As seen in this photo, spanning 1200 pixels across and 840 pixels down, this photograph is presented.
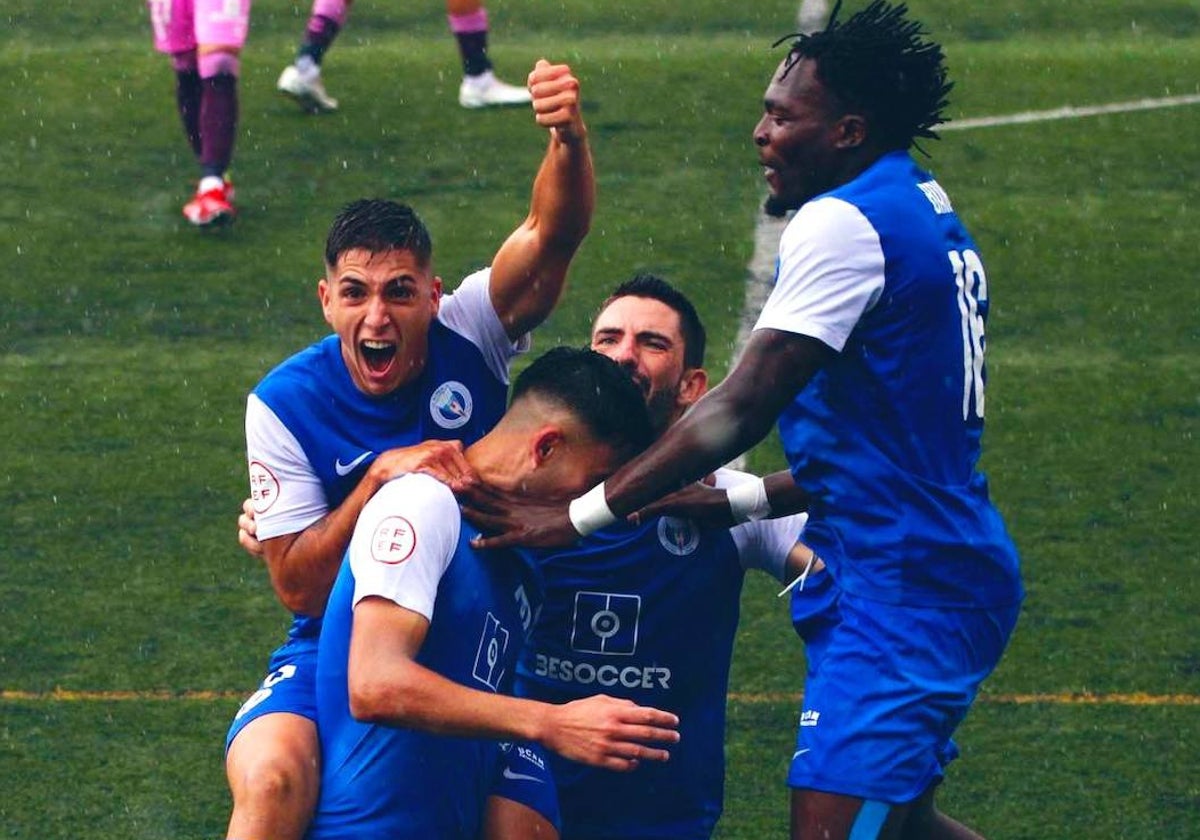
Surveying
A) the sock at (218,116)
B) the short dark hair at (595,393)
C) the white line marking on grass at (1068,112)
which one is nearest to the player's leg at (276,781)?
the short dark hair at (595,393)

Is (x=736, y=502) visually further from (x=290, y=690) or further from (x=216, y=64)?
(x=216, y=64)

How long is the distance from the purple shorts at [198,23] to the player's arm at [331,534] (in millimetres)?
6085

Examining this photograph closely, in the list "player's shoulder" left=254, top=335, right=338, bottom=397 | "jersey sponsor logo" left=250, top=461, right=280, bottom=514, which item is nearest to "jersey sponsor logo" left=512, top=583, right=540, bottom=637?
"jersey sponsor logo" left=250, top=461, right=280, bottom=514

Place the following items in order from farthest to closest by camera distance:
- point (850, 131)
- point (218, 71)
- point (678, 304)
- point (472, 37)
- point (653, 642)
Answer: point (472, 37)
point (218, 71)
point (678, 304)
point (653, 642)
point (850, 131)

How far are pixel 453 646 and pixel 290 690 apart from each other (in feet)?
2.10

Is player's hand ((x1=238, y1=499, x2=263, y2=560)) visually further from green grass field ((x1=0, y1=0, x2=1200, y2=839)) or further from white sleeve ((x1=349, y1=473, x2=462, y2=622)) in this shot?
green grass field ((x1=0, y1=0, x2=1200, y2=839))

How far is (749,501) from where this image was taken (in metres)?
4.76

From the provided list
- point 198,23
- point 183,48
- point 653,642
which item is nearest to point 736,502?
point 653,642

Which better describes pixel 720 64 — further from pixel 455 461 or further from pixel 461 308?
pixel 455 461

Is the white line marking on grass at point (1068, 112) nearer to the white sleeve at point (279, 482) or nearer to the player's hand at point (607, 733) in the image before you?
the white sleeve at point (279, 482)

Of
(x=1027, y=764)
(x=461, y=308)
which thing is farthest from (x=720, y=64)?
(x=461, y=308)

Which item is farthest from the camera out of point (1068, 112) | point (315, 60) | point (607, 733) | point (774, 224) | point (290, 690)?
point (1068, 112)

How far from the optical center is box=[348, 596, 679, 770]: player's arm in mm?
3627

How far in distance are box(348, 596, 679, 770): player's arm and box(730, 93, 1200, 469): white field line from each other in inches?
177
